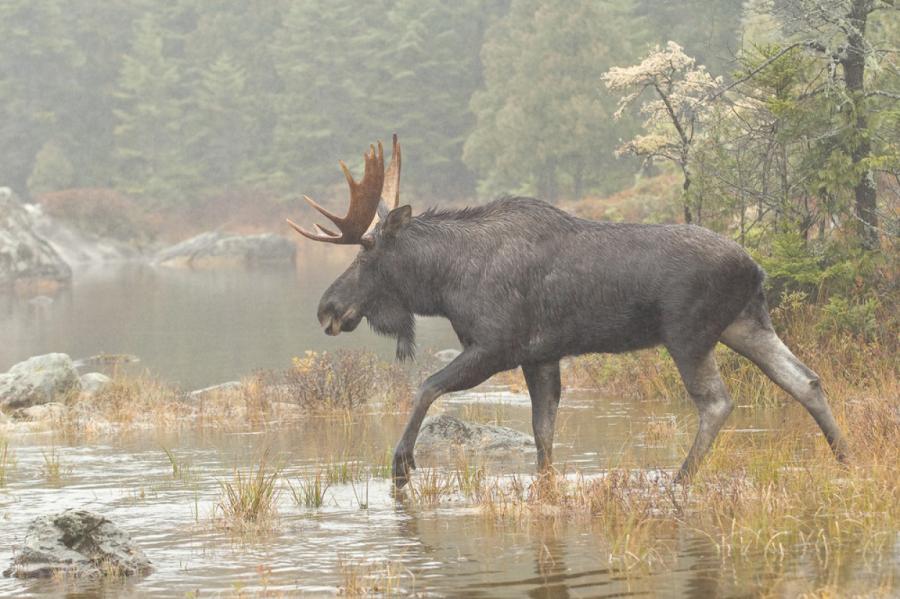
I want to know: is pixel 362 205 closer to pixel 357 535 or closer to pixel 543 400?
pixel 543 400

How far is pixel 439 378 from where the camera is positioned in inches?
362

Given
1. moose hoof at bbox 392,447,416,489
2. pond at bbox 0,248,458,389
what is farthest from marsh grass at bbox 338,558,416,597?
pond at bbox 0,248,458,389

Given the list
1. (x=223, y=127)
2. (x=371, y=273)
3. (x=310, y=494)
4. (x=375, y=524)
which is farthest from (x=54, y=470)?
(x=223, y=127)

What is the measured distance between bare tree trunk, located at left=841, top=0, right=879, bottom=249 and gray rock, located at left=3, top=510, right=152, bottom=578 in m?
8.64

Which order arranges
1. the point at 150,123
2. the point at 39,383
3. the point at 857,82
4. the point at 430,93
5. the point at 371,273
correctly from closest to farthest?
the point at 371,273 → the point at 857,82 → the point at 39,383 → the point at 430,93 → the point at 150,123

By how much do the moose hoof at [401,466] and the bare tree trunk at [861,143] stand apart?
6.18m

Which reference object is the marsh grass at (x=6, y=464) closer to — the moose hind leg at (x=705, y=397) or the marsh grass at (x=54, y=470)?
the marsh grass at (x=54, y=470)

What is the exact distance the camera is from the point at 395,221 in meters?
9.77

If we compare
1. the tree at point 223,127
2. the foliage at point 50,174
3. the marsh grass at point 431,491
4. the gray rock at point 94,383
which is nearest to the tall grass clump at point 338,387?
the gray rock at point 94,383

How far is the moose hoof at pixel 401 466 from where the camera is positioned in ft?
30.3

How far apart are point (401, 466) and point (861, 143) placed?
659cm

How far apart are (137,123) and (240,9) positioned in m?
13.4

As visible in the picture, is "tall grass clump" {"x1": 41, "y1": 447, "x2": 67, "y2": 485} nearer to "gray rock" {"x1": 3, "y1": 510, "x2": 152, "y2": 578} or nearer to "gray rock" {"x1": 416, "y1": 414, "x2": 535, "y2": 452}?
"gray rock" {"x1": 416, "y1": 414, "x2": 535, "y2": 452}

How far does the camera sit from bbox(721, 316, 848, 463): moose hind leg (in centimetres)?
918
